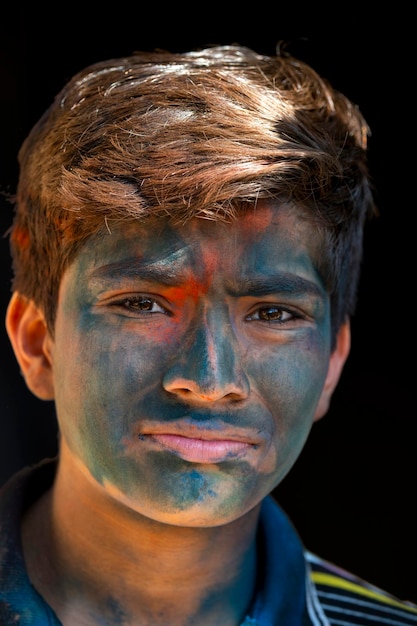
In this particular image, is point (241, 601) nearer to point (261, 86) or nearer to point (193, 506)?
point (193, 506)

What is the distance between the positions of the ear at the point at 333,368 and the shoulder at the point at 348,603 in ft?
1.38

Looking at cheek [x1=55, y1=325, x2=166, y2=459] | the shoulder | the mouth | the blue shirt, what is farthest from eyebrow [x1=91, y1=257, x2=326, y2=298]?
the shoulder

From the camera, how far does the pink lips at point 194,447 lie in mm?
1791

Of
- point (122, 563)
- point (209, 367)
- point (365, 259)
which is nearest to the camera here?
point (209, 367)

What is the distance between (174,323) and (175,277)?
0.09m

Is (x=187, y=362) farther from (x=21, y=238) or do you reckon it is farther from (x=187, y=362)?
(x=21, y=238)

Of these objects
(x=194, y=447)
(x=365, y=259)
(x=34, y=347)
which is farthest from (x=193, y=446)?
(x=365, y=259)

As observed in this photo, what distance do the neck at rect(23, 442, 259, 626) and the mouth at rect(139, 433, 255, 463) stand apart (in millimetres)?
208

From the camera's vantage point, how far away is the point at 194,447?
5.88 ft

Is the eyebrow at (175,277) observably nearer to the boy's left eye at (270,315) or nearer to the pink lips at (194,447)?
the boy's left eye at (270,315)

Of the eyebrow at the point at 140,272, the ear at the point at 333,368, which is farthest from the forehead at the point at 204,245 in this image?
the ear at the point at 333,368

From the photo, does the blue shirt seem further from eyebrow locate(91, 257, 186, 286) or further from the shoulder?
eyebrow locate(91, 257, 186, 286)

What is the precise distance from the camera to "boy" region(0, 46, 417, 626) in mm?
1802

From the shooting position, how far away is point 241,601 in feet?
6.87
